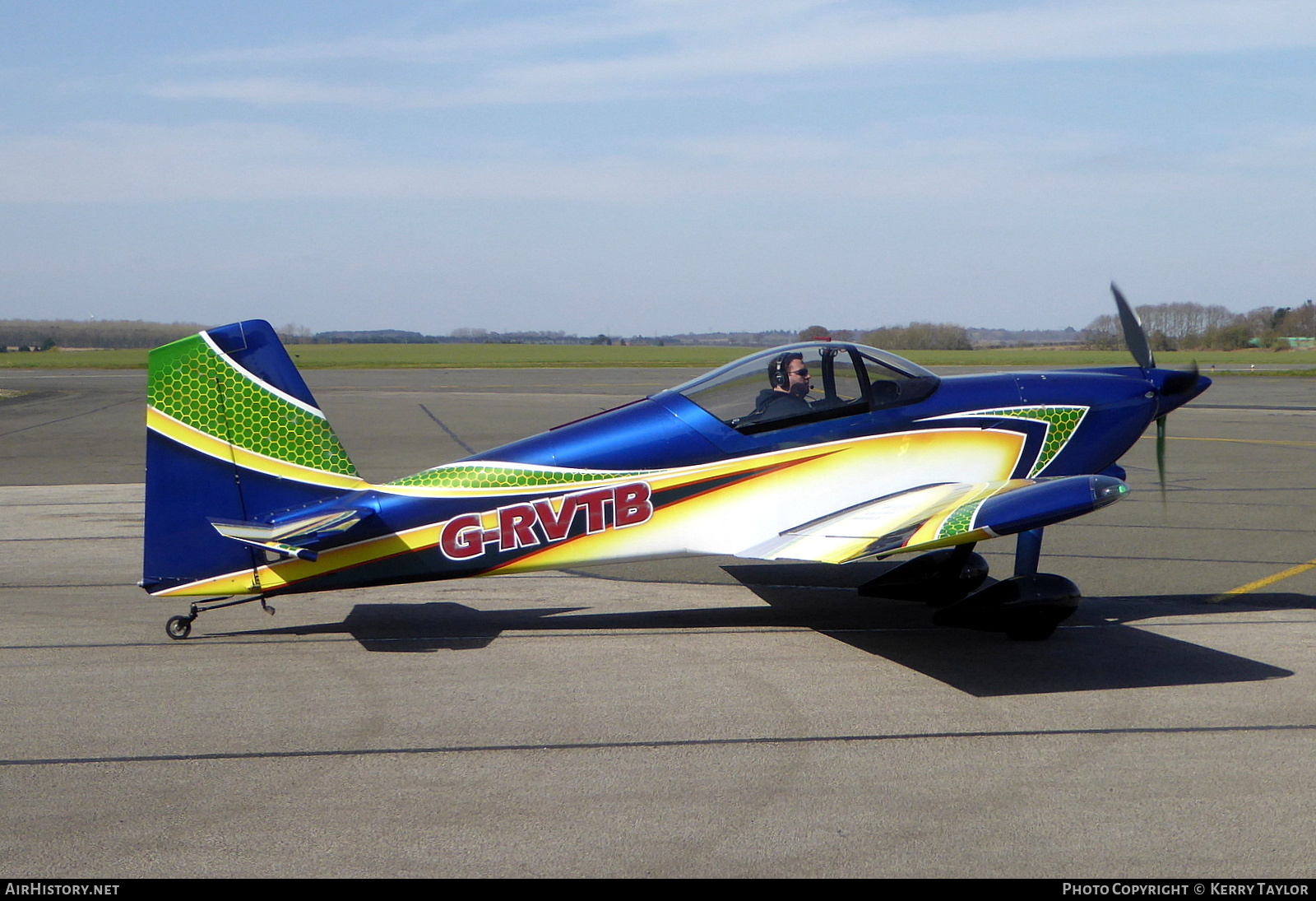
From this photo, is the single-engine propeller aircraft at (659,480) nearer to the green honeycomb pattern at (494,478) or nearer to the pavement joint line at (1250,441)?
the green honeycomb pattern at (494,478)

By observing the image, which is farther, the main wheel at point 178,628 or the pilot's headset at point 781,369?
the pilot's headset at point 781,369

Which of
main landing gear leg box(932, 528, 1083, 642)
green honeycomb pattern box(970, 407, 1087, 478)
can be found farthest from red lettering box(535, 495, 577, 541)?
green honeycomb pattern box(970, 407, 1087, 478)

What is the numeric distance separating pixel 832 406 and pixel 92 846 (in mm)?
5172

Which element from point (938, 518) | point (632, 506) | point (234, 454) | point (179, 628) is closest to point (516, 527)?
point (632, 506)

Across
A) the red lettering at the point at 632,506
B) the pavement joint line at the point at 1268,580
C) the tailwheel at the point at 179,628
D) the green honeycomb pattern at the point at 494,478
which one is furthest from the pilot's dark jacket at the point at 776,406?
the tailwheel at the point at 179,628

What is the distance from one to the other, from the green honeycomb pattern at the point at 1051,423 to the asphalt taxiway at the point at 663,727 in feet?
4.00

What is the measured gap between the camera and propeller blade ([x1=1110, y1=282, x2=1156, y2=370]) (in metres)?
8.70

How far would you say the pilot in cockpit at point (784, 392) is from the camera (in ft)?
24.5

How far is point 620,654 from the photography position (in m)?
6.94

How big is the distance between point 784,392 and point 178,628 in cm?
445

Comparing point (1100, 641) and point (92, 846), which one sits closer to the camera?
point (92, 846)

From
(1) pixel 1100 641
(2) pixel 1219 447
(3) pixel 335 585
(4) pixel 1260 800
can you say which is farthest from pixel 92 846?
(2) pixel 1219 447

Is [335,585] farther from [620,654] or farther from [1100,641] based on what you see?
[1100,641]

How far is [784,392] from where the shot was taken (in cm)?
752
